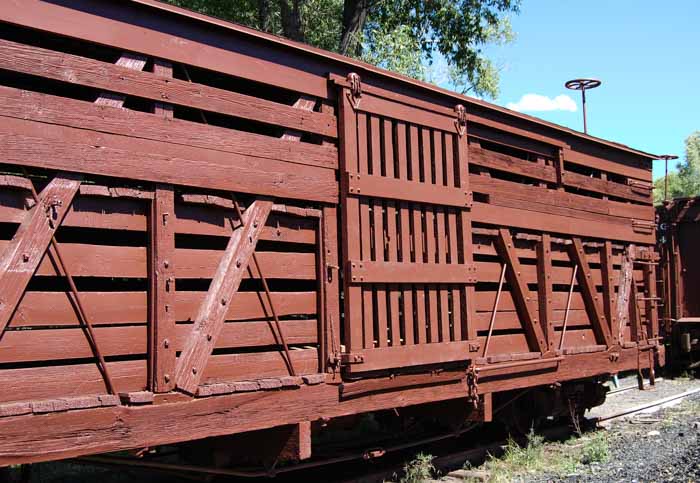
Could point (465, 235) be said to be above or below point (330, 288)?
above

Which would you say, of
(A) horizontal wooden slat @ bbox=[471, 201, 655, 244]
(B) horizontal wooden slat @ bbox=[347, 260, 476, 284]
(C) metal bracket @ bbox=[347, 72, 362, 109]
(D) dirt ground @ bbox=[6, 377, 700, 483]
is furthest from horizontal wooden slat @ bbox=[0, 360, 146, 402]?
(A) horizontal wooden slat @ bbox=[471, 201, 655, 244]

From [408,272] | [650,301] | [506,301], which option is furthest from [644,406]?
[408,272]

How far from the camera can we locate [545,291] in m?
8.12

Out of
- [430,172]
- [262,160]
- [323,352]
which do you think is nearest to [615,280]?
[430,172]

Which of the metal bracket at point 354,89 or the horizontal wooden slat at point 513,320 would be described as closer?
the metal bracket at point 354,89

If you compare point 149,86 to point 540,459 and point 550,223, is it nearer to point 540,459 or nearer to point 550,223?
point 550,223

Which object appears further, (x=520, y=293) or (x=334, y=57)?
(x=520, y=293)

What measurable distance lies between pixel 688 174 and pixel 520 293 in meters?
59.2

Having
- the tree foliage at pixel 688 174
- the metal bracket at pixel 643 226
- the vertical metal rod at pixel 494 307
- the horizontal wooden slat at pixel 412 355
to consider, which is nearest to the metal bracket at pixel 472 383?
the horizontal wooden slat at pixel 412 355

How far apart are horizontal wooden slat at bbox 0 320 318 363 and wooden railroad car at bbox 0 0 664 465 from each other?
0.04ft

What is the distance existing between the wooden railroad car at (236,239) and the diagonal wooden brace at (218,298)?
1cm

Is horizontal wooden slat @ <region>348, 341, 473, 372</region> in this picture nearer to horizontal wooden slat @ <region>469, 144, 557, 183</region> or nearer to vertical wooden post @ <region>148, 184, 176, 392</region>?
vertical wooden post @ <region>148, 184, 176, 392</region>

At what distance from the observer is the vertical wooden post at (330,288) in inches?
223

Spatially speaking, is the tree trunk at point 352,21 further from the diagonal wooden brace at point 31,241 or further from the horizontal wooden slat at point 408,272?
the diagonal wooden brace at point 31,241
